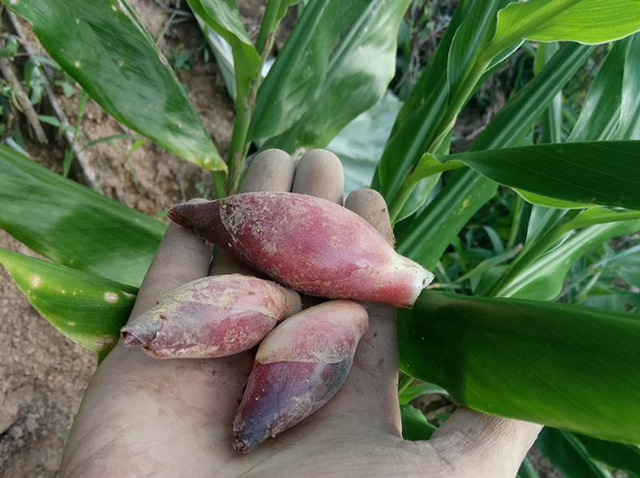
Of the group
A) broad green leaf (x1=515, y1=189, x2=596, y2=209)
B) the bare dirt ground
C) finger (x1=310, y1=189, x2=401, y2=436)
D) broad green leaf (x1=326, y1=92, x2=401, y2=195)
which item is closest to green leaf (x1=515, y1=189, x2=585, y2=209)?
broad green leaf (x1=515, y1=189, x2=596, y2=209)

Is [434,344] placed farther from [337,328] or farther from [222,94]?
[222,94]

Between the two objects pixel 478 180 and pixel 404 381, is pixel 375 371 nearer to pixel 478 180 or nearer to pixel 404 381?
pixel 404 381

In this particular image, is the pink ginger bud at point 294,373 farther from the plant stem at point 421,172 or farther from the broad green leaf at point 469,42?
the broad green leaf at point 469,42

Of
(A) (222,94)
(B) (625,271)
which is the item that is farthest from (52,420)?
(B) (625,271)

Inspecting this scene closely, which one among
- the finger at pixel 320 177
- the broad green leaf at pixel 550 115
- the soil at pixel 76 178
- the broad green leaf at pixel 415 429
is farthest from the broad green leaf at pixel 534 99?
the soil at pixel 76 178

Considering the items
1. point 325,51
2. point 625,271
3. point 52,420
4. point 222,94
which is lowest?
point 52,420

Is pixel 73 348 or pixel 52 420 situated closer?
pixel 52 420

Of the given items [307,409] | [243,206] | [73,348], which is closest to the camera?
[307,409]
